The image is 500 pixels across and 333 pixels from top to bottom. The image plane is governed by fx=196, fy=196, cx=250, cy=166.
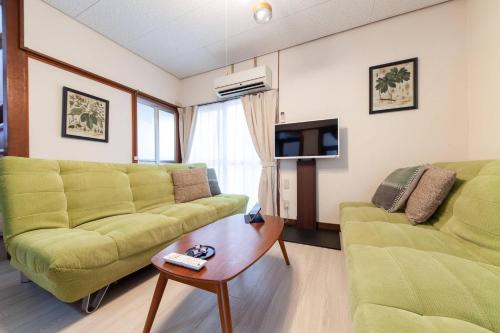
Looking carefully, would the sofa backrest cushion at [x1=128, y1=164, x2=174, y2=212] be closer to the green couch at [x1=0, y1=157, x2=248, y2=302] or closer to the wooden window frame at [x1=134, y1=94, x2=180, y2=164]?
the green couch at [x1=0, y1=157, x2=248, y2=302]

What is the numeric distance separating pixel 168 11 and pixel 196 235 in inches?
91.8

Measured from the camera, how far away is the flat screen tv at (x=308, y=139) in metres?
2.32

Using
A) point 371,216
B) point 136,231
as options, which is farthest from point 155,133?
point 371,216

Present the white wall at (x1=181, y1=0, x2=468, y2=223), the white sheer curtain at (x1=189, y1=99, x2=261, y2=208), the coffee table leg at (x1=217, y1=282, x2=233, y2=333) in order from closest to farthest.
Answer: the coffee table leg at (x1=217, y1=282, x2=233, y2=333), the white wall at (x1=181, y1=0, x2=468, y2=223), the white sheer curtain at (x1=189, y1=99, x2=261, y2=208)

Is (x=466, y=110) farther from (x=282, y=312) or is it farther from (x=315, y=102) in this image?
(x=282, y=312)

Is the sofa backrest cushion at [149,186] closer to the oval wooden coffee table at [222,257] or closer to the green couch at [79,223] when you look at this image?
the green couch at [79,223]

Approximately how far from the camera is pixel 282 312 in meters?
1.14

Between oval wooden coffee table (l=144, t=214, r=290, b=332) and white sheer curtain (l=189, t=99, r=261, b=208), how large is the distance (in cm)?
153

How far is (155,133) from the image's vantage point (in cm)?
329

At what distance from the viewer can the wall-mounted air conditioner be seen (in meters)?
2.72

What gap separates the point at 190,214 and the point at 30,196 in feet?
3.54

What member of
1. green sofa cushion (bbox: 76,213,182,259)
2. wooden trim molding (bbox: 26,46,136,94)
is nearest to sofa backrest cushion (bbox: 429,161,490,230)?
green sofa cushion (bbox: 76,213,182,259)

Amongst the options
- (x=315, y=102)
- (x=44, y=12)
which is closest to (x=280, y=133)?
(x=315, y=102)

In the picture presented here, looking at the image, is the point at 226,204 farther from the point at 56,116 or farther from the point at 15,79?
the point at 15,79
